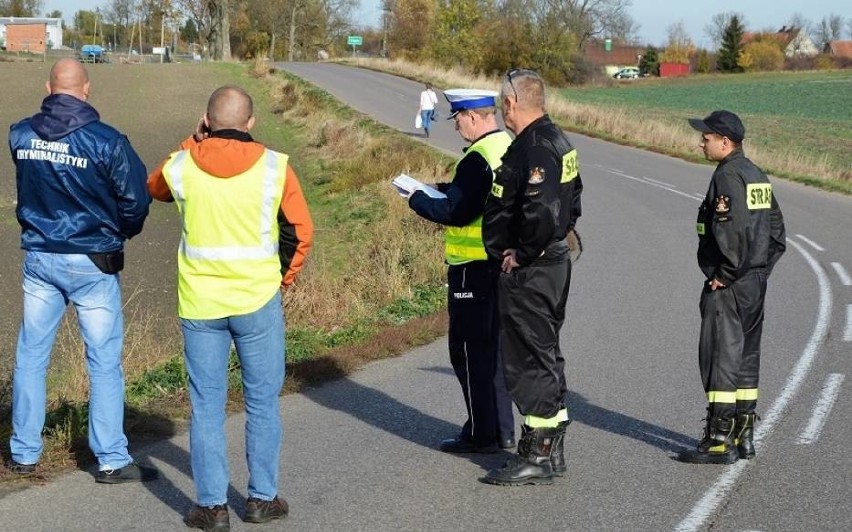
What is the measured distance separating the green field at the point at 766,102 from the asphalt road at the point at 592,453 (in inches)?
1142

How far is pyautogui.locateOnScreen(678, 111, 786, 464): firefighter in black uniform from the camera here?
6473 millimetres

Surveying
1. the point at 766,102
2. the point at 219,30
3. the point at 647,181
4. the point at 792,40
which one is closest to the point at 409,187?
the point at 647,181

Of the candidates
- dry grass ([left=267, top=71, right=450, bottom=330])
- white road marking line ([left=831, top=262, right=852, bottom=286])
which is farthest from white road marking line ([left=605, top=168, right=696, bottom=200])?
white road marking line ([left=831, top=262, right=852, bottom=286])

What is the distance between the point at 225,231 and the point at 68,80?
1414 mm

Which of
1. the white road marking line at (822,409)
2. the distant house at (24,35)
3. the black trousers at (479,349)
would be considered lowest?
the distant house at (24,35)

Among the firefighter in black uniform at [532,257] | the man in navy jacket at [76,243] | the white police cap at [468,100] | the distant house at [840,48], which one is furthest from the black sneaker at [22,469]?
the distant house at [840,48]

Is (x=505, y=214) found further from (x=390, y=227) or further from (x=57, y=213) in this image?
(x=390, y=227)

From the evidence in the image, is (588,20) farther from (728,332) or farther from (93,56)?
(728,332)

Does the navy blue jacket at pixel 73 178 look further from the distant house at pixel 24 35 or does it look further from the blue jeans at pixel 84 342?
the distant house at pixel 24 35

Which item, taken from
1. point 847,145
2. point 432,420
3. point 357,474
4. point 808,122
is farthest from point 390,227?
point 808,122

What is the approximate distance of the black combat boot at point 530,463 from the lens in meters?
6.06

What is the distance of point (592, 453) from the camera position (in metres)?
6.73

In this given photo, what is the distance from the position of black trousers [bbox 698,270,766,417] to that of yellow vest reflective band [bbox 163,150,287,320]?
2705 mm

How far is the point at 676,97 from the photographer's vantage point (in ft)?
279
